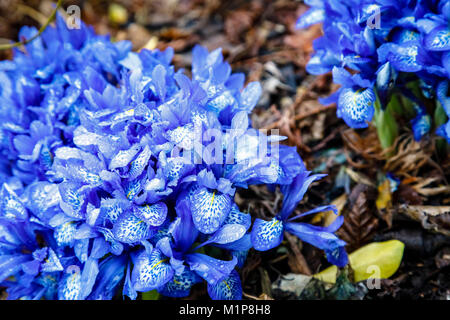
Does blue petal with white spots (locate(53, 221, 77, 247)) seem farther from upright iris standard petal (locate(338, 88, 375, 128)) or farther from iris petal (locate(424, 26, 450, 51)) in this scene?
iris petal (locate(424, 26, 450, 51))

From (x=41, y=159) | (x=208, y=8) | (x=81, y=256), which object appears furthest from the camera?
(x=208, y=8)

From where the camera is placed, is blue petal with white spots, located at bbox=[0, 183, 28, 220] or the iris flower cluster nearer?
the iris flower cluster

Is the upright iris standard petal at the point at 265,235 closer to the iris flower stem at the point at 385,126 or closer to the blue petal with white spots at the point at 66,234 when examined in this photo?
the blue petal with white spots at the point at 66,234

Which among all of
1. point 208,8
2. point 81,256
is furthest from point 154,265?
point 208,8

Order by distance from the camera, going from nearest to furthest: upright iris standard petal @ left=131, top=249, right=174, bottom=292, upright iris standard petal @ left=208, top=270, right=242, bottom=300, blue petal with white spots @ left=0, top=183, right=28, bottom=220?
upright iris standard petal @ left=131, top=249, right=174, bottom=292 → upright iris standard petal @ left=208, top=270, right=242, bottom=300 → blue petal with white spots @ left=0, top=183, right=28, bottom=220

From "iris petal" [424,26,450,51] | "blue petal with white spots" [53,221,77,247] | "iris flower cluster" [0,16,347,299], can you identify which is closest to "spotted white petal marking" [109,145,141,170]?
"iris flower cluster" [0,16,347,299]

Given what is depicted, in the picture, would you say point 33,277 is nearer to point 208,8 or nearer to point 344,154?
point 344,154

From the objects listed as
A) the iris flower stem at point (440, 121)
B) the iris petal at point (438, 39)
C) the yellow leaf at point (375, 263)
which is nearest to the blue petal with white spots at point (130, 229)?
the yellow leaf at point (375, 263)
